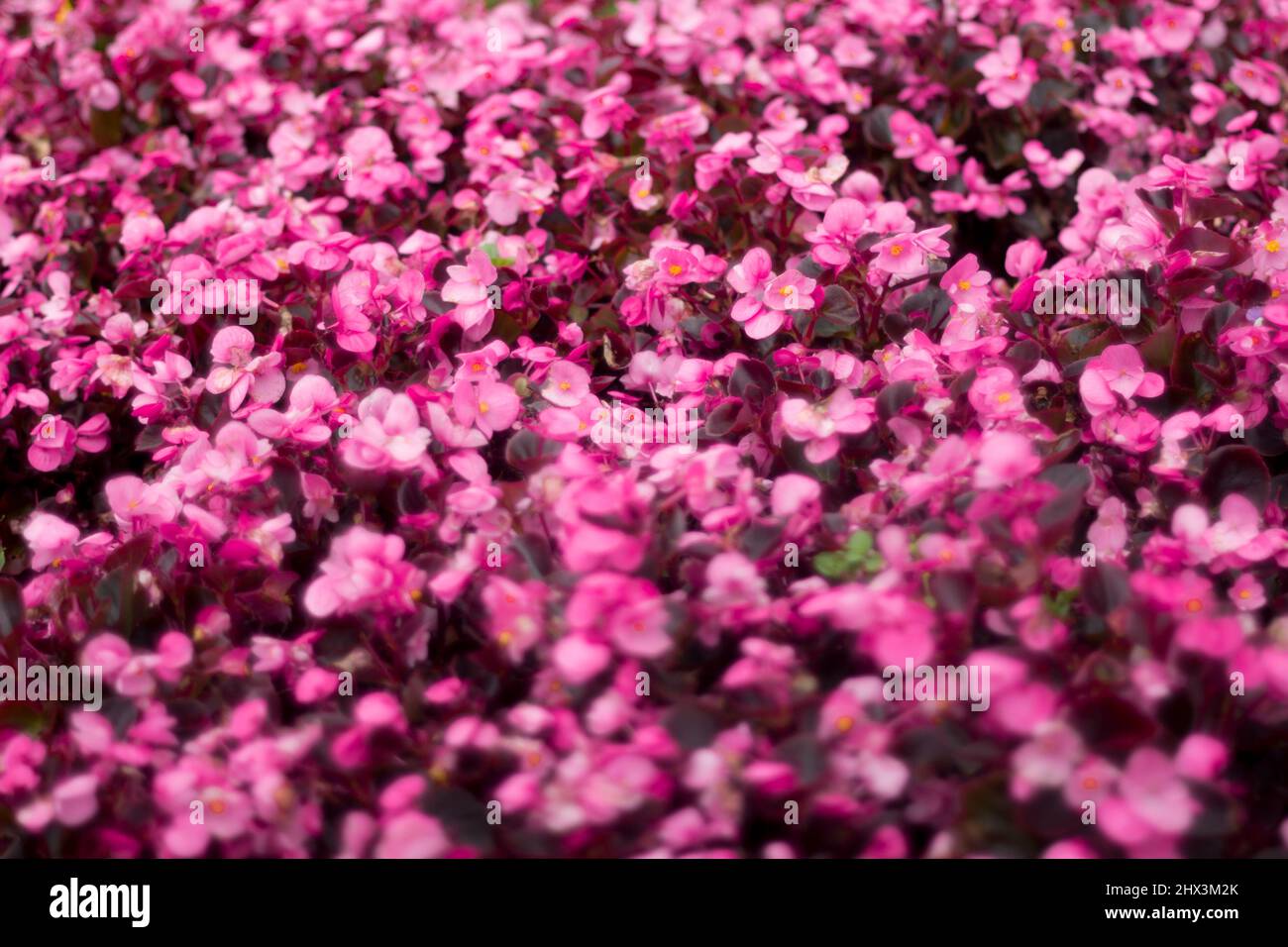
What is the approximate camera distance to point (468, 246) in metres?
1.78

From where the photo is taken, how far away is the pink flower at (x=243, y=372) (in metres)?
1.39

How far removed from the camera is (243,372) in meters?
1.40

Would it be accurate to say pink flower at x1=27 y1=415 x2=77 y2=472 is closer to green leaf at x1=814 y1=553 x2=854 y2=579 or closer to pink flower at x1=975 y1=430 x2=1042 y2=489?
green leaf at x1=814 y1=553 x2=854 y2=579

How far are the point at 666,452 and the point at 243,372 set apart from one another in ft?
1.83

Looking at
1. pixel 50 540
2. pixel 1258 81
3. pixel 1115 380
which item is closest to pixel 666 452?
pixel 1115 380

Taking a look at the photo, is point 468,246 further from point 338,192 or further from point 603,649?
point 603,649

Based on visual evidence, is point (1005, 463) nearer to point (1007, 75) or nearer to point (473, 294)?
point (473, 294)

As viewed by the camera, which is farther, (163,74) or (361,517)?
(163,74)

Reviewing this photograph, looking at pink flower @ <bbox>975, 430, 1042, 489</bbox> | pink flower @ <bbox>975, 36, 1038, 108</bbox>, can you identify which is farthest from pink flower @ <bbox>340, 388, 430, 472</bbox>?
pink flower @ <bbox>975, 36, 1038, 108</bbox>

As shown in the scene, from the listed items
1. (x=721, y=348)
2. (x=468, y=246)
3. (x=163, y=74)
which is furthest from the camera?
(x=163, y=74)

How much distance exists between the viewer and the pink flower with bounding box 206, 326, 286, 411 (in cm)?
139

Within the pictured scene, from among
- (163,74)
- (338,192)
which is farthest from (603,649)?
(163,74)

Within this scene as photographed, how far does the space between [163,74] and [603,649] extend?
1.80 m
